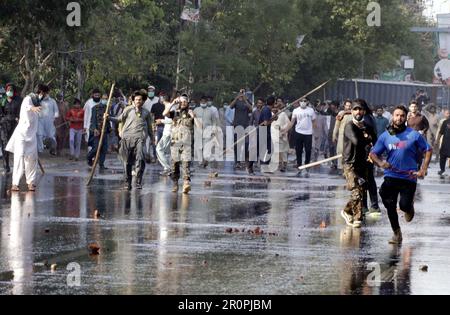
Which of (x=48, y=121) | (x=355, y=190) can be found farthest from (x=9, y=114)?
(x=355, y=190)

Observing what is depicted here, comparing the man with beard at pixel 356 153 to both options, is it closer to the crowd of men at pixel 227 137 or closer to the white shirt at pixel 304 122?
the crowd of men at pixel 227 137

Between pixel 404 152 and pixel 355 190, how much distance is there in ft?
6.16

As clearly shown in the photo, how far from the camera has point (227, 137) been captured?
33.0 m

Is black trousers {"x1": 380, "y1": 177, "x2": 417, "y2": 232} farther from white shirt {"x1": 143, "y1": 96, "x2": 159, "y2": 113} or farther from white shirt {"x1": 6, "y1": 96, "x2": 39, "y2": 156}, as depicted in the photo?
white shirt {"x1": 143, "y1": 96, "x2": 159, "y2": 113}

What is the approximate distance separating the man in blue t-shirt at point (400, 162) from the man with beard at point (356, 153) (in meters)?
1.62

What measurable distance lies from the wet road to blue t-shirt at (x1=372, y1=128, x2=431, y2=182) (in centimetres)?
83

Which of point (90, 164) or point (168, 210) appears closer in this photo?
point (168, 210)

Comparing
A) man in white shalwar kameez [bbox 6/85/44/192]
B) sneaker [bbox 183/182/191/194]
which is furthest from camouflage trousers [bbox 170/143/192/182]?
man in white shalwar kameez [bbox 6/85/44/192]

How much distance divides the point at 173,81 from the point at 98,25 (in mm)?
6449

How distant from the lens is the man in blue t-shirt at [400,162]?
45.3ft

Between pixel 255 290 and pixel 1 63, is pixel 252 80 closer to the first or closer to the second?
pixel 1 63

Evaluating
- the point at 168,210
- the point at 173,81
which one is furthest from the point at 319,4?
the point at 168,210

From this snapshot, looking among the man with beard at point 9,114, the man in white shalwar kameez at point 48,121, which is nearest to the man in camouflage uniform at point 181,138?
the man with beard at point 9,114

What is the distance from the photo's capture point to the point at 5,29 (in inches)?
1034
